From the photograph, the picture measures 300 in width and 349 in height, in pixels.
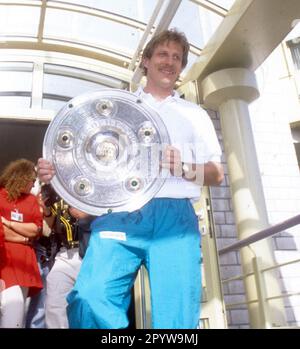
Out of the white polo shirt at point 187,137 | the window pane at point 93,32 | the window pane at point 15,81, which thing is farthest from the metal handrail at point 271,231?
the window pane at point 15,81

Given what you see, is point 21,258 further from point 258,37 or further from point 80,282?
point 258,37

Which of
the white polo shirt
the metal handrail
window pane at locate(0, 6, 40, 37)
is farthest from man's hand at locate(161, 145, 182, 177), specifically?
window pane at locate(0, 6, 40, 37)

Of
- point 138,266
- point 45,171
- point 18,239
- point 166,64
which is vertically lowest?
point 138,266

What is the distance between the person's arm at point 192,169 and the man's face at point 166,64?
27 centimetres

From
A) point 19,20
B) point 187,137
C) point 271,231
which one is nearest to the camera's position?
point 187,137

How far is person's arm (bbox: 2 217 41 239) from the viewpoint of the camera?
1.61m

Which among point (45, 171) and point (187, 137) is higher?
point (187, 137)

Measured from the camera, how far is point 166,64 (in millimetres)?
1073

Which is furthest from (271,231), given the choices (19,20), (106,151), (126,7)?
(19,20)

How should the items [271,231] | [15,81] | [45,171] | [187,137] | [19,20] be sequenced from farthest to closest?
[15,81]
[19,20]
[271,231]
[187,137]
[45,171]

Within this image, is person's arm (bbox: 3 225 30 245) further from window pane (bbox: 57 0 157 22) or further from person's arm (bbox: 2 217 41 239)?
window pane (bbox: 57 0 157 22)

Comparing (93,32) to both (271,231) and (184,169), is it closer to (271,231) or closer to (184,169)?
(271,231)

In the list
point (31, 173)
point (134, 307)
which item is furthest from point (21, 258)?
point (134, 307)

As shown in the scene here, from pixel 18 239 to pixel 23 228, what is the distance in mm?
49
